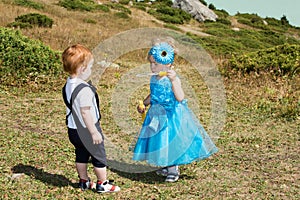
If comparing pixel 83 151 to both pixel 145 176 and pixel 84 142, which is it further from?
pixel 145 176

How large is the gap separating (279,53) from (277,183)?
7239 mm

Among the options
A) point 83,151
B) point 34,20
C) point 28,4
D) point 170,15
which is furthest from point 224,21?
point 83,151

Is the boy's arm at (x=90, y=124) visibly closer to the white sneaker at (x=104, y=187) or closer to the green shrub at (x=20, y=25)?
the white sneaker at (x=104, y=187)

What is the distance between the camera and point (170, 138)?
4.74m

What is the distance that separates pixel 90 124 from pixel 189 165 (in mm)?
1993

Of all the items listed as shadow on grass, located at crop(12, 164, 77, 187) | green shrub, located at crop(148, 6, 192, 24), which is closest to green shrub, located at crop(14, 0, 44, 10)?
green shrub, located at crop(148, 6, 192, 24)

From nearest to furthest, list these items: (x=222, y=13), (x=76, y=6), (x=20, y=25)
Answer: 1. (x=20, y=25)
2. (x=76, y=6)
3. (x=222, y=13)

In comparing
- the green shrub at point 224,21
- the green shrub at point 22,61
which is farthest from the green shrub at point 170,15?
the green shrub at point 22,61

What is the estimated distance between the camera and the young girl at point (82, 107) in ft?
12.8

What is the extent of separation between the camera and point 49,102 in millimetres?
8406

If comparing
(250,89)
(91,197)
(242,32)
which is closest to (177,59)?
(250,89)

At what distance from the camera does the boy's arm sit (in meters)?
3.91

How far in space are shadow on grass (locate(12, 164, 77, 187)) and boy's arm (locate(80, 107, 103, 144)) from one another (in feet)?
2.86

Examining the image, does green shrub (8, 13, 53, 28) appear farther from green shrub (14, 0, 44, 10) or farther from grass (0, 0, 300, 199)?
grass (0, 0, 300, 199)
